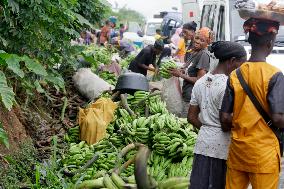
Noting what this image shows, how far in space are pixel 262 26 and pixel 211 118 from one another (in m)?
0.82

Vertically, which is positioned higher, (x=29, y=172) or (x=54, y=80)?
(x=54, y=80)

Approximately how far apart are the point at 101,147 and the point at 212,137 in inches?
132

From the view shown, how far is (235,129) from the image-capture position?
14.9 ft

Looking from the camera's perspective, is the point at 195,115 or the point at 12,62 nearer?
the point at 195,115

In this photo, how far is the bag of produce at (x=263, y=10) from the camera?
4.73 meters

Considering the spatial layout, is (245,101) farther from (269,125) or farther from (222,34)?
(222,34)

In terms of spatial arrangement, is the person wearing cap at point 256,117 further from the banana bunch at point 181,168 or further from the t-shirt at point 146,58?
the t-shirt at point 146,58

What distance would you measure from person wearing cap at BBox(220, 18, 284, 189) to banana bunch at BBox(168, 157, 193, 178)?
87.7 inches

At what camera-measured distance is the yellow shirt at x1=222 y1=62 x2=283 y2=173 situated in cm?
439

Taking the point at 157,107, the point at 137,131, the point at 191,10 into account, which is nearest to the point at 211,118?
the point at 137,131

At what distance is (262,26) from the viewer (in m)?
4.59

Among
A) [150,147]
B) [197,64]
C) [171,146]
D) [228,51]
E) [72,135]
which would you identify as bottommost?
[72,135]

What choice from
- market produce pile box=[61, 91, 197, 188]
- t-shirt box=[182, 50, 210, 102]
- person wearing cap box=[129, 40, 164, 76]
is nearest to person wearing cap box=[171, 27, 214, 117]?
t-shirt box=[182, 50, 210, 102]

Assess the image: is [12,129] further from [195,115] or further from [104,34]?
[104,34]
